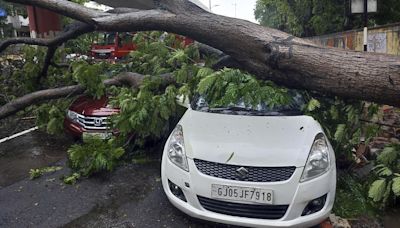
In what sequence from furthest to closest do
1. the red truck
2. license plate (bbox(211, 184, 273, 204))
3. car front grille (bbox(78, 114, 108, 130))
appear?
the red truck, car front grille (bbox(78, 114, 108, 130)), license plate (bbox(211, 184, 273, 204))

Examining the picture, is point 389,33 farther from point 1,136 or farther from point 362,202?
point 1,136

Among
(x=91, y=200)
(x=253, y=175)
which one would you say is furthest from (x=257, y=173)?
(x=91, y=200)

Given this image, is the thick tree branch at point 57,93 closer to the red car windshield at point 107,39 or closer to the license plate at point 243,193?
the license plate at point 243,193

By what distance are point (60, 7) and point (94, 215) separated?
262 centimetres

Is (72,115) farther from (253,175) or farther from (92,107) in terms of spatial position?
(253,175)

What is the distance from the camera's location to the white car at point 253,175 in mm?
3025

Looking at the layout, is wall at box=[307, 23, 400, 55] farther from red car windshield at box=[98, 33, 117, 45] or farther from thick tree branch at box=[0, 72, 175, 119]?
red car windshield at box=[98, 33, 117, 45]

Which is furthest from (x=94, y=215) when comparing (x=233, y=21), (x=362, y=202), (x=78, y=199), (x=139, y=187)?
(x=362, y=202)

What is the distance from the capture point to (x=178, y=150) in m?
3.48

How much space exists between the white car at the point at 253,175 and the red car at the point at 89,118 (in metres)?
2.36

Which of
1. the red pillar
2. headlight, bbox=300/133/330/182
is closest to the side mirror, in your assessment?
headlight, bbox=300/133/330/182

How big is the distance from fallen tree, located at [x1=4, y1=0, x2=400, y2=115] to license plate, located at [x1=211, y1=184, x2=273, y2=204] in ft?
3.71

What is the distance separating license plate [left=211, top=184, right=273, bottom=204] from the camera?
3.01 meters

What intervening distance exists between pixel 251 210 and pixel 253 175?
298 millimetres
